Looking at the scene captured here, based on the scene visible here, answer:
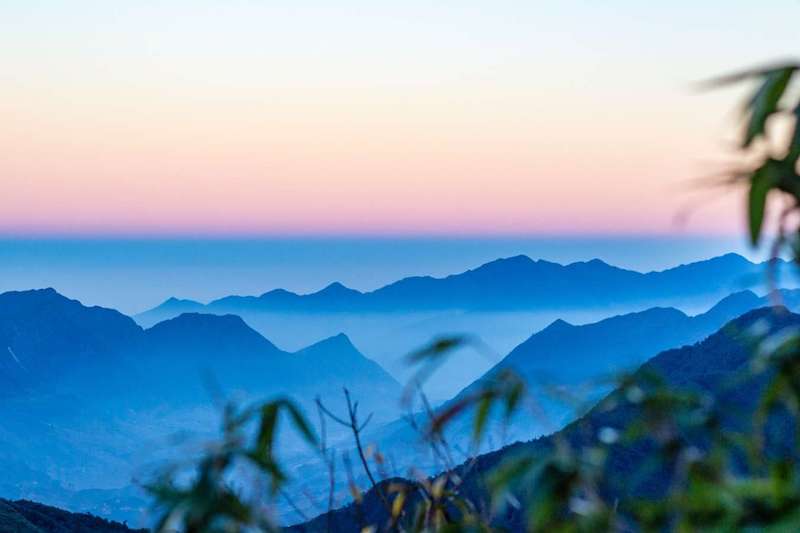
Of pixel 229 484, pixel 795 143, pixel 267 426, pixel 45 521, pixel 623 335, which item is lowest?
pixel 45 521

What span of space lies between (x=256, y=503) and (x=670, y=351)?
56122 millimetres

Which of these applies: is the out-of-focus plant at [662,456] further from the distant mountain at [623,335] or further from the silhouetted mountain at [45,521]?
the distant mountain at [623,335]

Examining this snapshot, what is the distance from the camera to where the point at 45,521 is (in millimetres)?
36688

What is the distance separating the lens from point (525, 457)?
246 centimetres

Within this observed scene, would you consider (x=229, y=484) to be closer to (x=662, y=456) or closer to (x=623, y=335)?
(x=662, y=456)

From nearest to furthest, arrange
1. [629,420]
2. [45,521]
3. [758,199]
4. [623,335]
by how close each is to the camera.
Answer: [758,199], [629,420], [45,521], [623,335]

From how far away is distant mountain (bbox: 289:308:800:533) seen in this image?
98.0 inches

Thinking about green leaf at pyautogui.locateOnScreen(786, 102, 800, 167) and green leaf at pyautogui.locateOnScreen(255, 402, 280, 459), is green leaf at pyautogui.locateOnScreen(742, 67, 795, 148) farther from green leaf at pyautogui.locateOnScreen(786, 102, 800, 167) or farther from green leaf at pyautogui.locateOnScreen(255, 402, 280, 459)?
green leaf at pyautogui.locateOnScreen(255, 402, 280, 459)

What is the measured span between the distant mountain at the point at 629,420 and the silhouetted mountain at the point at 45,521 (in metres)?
7.39

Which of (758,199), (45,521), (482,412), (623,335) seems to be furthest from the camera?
(623,335)

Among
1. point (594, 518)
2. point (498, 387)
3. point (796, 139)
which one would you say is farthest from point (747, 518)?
point (796, 139)

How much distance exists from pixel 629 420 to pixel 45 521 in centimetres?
3474

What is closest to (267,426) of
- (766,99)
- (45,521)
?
(766,99)

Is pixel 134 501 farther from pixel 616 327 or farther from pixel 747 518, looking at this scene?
pixel 747 518
